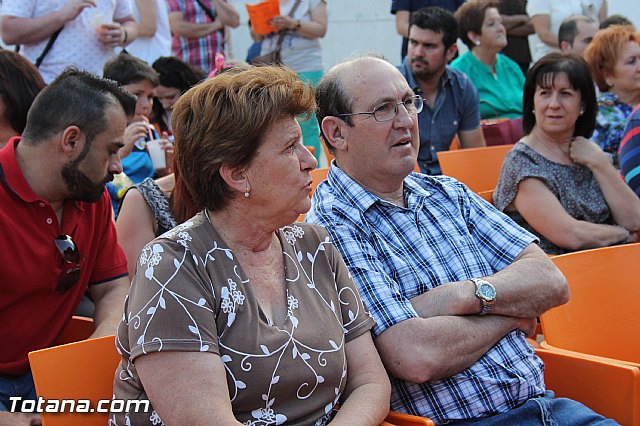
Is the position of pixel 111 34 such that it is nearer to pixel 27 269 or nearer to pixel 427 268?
pixel 27 269

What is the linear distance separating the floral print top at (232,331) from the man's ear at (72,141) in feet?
2.87

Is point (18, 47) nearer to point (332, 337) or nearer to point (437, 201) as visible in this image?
point (437, 201)

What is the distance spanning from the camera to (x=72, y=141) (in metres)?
2.72

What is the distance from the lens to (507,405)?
2.30m

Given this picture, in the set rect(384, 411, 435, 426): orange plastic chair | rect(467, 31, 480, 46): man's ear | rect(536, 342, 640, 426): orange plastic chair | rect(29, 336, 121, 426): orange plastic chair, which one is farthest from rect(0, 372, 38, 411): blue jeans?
rect(467, 31, 480, 46): man's ear

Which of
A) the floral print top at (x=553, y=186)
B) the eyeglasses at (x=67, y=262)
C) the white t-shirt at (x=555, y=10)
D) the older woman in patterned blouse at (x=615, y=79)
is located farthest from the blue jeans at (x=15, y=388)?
the white t-shirt at (x=555, y=10)

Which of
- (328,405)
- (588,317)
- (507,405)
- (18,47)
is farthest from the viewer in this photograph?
(18,47)

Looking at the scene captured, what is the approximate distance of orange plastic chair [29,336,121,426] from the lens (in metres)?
2.01

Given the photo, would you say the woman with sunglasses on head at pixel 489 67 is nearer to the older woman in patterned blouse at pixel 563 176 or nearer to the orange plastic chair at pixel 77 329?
the older woman in patterned blouse at pixel 563 176

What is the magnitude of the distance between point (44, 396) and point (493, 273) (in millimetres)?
1415

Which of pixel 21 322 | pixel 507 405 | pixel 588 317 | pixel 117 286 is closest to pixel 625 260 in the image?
pixel 588 317

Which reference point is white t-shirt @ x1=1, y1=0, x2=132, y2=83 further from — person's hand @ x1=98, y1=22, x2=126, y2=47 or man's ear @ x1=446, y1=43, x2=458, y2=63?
man's ear @ x1=446, y1=43, x2=458, y2=63

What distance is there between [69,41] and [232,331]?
3752 millimetres

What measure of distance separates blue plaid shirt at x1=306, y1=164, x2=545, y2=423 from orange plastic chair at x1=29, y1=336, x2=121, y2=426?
742 millimetres
